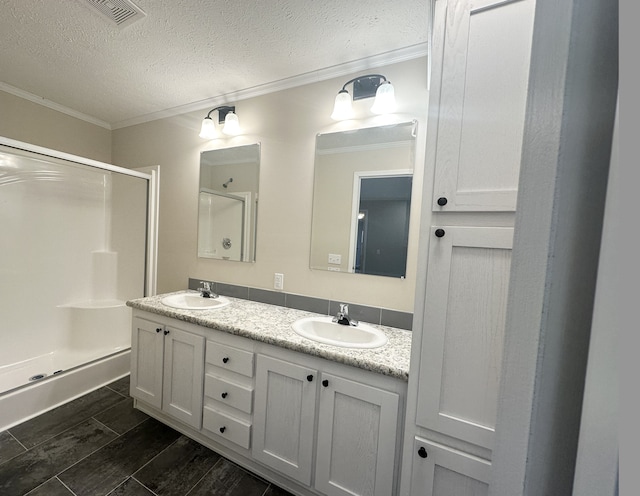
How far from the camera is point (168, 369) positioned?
170 cm

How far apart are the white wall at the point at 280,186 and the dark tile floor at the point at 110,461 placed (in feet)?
3.45

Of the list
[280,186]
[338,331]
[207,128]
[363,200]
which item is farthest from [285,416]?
[207,128]

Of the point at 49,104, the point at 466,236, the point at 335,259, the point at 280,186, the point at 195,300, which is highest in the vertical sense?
the point at 49,104

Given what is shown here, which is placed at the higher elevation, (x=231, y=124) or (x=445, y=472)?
→ (x=231, y=124)

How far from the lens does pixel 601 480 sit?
19 centimetres

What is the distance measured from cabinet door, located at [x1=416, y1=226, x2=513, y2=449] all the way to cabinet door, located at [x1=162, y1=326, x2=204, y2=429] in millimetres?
1220

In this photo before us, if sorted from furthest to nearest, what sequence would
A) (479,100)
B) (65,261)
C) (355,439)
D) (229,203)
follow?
1. (65,261)
2. (229,203)
3. (355,439)
4. (479,100)

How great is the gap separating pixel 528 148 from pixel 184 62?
2.15m

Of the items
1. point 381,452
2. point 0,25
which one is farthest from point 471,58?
point 0,25

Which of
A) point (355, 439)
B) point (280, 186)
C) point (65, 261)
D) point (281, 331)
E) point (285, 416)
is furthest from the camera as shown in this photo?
point (65, 261)

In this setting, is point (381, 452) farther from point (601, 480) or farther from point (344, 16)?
point (344, 16)

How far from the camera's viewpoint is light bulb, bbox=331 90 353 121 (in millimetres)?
1646

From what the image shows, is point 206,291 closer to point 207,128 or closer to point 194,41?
point 207,128

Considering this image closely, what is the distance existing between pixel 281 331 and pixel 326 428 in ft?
1.58
